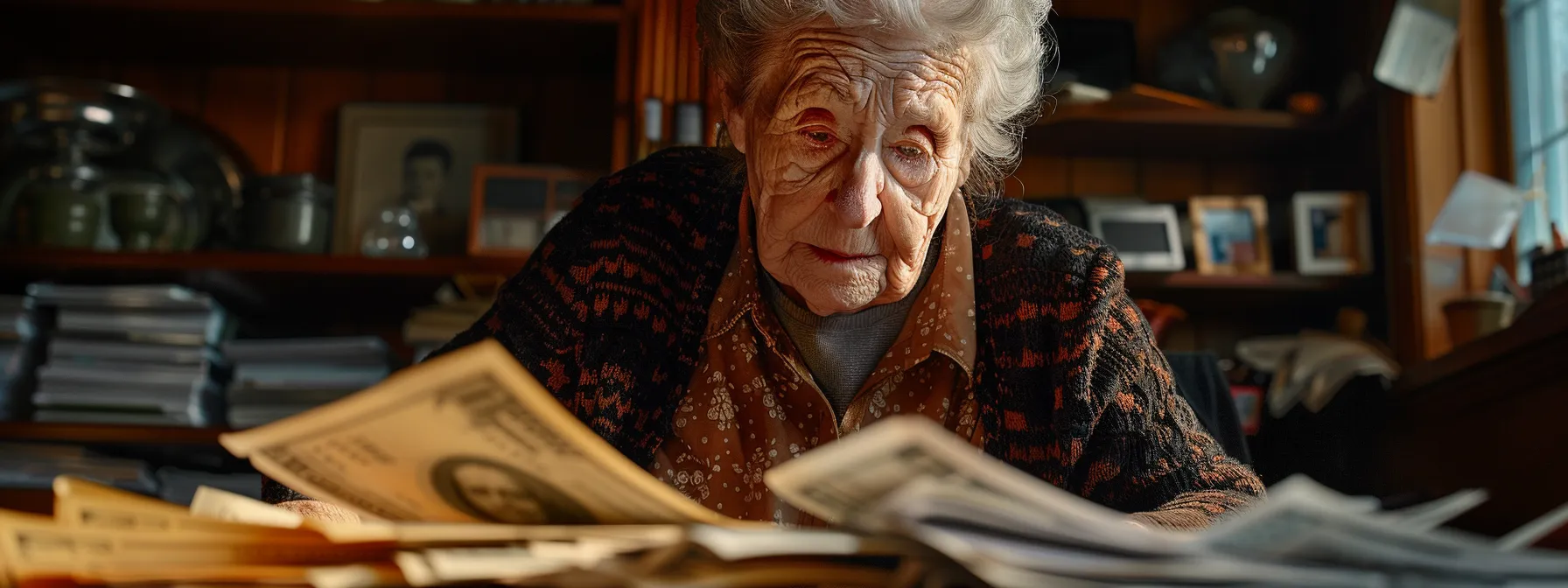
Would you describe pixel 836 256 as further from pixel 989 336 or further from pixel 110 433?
pixel 110 433

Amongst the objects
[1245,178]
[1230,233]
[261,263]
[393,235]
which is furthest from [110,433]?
[1245,178]

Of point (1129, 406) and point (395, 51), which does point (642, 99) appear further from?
point (1129, 406)

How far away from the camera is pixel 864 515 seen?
433mm

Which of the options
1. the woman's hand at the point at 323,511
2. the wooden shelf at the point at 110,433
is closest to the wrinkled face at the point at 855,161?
the woman's hand at the point at 323,511

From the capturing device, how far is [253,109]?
286 centimetres

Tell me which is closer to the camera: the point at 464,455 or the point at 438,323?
the point at 464,455

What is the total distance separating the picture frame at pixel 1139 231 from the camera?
8.55ft

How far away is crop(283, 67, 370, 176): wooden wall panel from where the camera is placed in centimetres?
285

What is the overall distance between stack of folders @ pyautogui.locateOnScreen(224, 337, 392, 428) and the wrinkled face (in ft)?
4.94

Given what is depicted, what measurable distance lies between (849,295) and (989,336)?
0.14 meters

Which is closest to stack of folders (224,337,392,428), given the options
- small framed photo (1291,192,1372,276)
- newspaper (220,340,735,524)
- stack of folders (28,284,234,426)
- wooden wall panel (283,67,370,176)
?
stack of folders (28,284,234,426)

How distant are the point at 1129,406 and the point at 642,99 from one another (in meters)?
1.63

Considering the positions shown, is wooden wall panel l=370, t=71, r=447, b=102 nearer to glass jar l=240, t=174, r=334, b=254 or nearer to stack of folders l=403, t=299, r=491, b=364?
glass jar l=240, t=174, r=334, b=254

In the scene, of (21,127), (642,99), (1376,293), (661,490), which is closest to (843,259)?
(661,490)
